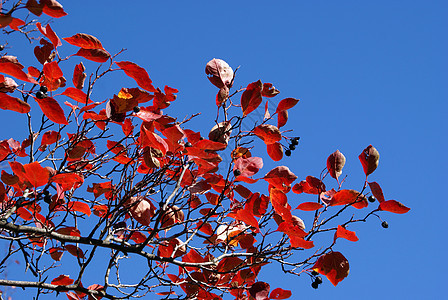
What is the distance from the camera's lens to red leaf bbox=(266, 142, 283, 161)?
234 cm

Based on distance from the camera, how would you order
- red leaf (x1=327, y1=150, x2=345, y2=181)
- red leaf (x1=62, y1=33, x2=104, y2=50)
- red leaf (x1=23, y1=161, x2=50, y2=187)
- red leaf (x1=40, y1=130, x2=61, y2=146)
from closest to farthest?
1. red leaf (x1=23, y1=161, x2=50, y2=187)
2. red leaf (x1=62, y1=33, x2=104, y2=50)
3. red leaf (x1=327, y1=150, x2=345, y2=181)
4. red leaf (x1=40, y1=130, x2=61, y2=146)

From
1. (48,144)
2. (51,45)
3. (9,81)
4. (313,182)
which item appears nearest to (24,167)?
(9,81)

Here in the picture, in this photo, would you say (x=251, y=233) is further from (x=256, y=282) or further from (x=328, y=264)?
(x=328, y=264)

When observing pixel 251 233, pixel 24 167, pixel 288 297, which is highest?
pixel 251 233

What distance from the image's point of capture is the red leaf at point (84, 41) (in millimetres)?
1919

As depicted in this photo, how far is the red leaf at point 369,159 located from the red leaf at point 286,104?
0.44 metres

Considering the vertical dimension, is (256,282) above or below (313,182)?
below

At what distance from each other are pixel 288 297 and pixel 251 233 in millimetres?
428

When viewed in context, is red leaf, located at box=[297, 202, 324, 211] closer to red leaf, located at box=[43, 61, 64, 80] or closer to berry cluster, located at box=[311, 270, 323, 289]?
berry cluster, located at box=[311, 270, 323, 289]

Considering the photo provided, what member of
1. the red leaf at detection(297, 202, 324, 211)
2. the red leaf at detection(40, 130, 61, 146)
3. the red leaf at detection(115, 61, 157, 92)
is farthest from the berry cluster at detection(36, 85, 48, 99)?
the red leaf at detection(297, 202, 324, 211)

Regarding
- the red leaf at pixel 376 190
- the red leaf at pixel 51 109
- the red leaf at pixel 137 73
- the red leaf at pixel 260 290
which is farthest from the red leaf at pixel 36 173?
the red leaf at pixel 376 190

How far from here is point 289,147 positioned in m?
2.38

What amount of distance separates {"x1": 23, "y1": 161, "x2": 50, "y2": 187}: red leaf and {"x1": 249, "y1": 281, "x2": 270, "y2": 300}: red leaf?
1225 millimetres

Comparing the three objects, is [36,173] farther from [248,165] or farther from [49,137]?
[49,137]
